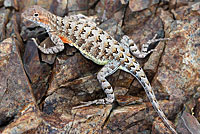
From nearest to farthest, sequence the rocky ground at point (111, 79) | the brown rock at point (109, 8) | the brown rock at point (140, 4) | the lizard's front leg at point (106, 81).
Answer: the rocky ground at point (111, 79) < the lizard's front leg at point (106, 81) < the brown rock at point (140, 4) < the brown rock at point (109, 8)

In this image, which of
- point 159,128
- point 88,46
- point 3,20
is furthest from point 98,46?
point 3,20

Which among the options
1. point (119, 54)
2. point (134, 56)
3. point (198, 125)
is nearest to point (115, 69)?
point (119, 54)

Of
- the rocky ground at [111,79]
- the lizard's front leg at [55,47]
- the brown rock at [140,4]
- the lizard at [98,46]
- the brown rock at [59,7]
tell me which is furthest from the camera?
the brown rock at [59,7]

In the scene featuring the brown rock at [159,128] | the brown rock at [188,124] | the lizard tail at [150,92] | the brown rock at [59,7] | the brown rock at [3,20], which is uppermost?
the brown rock at [59,7]

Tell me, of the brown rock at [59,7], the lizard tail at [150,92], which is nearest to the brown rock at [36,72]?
the brown rock at [59,7]

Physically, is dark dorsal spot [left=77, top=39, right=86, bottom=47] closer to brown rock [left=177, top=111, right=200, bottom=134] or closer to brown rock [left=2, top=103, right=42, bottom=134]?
brown rock [left=2, top=103, right=42, bottom=134]

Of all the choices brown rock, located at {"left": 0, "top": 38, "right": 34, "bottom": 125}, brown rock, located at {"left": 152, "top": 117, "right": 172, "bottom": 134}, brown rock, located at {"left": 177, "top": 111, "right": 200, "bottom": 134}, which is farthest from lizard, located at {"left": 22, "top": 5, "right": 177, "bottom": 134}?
brown rock, located at {"left": 177, "top": 111, "right": 200, "bottom": 134}

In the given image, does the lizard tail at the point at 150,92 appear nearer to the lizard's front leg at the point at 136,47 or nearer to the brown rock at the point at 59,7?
the lizard's front leg at the point at 136,47

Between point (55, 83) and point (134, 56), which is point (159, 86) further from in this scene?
point (55, 83)
